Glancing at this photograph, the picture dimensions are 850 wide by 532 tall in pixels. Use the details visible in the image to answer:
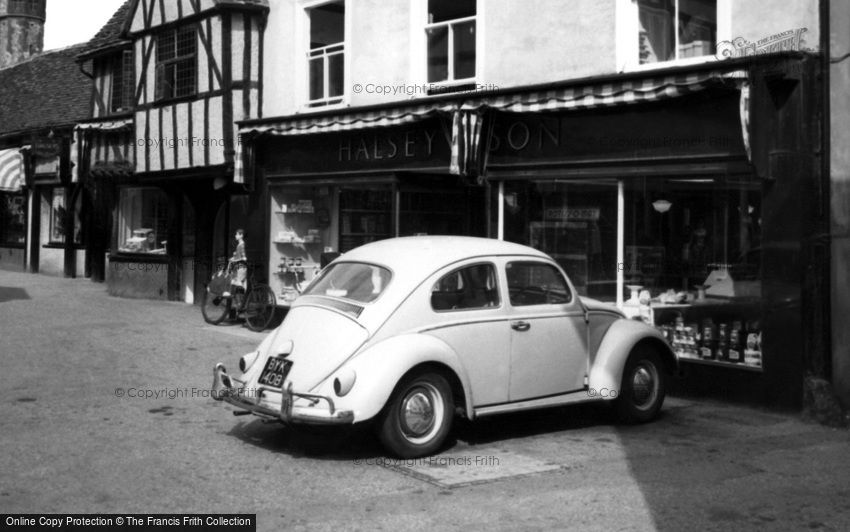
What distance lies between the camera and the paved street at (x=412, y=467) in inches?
247

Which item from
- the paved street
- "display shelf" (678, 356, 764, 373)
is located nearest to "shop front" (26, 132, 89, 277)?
the paved street

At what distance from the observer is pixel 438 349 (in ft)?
25.8

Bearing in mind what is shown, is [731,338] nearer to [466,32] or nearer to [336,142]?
[466,32]

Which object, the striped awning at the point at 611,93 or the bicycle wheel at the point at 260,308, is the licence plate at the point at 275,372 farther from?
the bicycle wheel at the point at 260,308

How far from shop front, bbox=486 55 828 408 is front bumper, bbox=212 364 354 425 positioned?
4985mm

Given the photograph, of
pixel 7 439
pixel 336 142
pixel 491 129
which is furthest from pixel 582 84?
pixel 7 439

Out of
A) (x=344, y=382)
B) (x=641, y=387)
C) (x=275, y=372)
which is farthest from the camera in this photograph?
(x=641, y=387)

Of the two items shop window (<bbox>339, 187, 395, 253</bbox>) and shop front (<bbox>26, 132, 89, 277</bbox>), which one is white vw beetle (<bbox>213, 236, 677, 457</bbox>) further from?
shop front (<bbox>26, 132, 89, 277</bbox>)

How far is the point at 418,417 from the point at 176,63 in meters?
12.8

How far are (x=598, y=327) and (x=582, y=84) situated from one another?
3.55 m

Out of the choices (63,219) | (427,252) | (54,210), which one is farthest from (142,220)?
(427,252)

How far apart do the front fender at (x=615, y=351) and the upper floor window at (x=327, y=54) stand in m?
8.03

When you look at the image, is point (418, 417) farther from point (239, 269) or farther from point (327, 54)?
point (327, 54)

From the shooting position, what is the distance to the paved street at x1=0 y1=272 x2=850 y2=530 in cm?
628
